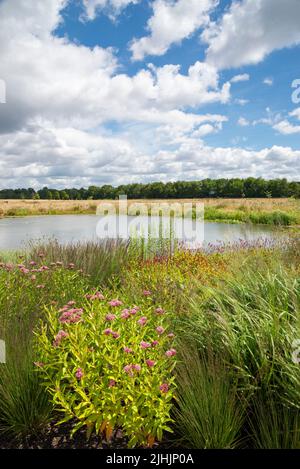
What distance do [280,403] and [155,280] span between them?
3002 millimetres

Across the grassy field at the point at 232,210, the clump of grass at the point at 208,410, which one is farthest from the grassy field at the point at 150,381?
the grassy field at the point at 232,210

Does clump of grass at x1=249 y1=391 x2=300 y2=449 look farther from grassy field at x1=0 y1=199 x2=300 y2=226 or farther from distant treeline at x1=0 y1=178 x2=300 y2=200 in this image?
distant treeline at x1=0 y1=178 x2=300 y2=200

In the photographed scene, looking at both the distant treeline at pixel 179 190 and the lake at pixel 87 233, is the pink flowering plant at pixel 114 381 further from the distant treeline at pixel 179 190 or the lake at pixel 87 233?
the distant treeline at pixel 179 190

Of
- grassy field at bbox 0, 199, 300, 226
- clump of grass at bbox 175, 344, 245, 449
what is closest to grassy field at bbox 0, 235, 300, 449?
clump of grass at bbox 175, 344, 245, 449

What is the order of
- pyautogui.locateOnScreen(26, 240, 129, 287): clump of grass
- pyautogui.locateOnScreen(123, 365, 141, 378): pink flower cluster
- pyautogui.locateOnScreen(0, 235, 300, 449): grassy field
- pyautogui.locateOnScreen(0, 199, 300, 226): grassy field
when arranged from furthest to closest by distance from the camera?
1. pyautogui.locateOnScreen(0, 199, 300, 226): grassy field
2. pyautogui.locateOnScreen(26, 240, 129, 287): clump of grass
3. pyautogui.locateOnScreen(0, 235, 300, 449): grassy field
4. pyautogui.locateOnScreen(123, 365, 141, 378): pink flower cluster

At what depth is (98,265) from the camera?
22.0ft

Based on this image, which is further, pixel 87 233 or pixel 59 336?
pixel 87 233

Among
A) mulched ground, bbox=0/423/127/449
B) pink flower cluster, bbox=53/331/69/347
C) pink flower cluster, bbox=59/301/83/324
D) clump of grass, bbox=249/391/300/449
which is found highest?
pink flower cluster, bbox=59/301/83/324

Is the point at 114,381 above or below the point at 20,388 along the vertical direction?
above

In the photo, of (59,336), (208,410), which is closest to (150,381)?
(208,410)

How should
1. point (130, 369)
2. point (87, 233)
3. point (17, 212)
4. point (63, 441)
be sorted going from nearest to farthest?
point (130, 369)
point (63, 441)
point (87, 233)
point (17, 212)

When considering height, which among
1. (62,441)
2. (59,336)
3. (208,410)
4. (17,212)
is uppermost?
(17,212)

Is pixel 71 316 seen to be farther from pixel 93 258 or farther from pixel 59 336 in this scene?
pixel 93 258

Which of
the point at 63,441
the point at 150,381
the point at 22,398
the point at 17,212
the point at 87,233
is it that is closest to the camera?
the point at 150,381
